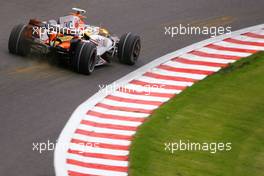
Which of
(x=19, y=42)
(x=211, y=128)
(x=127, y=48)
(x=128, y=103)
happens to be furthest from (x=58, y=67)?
(x=211, y=128)

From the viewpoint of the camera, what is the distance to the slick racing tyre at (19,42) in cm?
1973

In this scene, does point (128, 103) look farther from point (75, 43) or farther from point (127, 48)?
point (127, 48)

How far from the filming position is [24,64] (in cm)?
1967

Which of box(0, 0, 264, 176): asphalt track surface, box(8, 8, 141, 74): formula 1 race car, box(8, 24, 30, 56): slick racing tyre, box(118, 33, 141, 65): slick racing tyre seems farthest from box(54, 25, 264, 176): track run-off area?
box(8, 24, 30, 56): slick racing tyre

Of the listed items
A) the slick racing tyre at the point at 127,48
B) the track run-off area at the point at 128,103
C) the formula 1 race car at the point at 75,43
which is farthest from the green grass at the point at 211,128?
the formula 1 race car at the point at 75,43

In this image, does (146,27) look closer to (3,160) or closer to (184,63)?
(184,63)

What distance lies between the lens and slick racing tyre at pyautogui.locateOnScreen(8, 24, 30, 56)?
1973cm

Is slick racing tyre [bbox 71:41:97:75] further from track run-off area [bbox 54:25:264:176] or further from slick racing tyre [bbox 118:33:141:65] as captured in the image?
slick racing tyre [bbox 118:33:141:65]

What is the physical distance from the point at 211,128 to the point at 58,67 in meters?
4.89

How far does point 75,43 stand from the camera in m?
19.0

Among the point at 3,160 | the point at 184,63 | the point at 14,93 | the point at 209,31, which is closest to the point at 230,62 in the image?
the point at 184,63

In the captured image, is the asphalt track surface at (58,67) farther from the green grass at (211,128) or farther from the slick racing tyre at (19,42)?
the green grass at (211,128)

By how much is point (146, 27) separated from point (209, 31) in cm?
194

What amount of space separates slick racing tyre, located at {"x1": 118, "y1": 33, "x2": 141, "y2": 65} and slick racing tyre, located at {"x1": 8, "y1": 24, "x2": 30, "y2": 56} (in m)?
2.42
